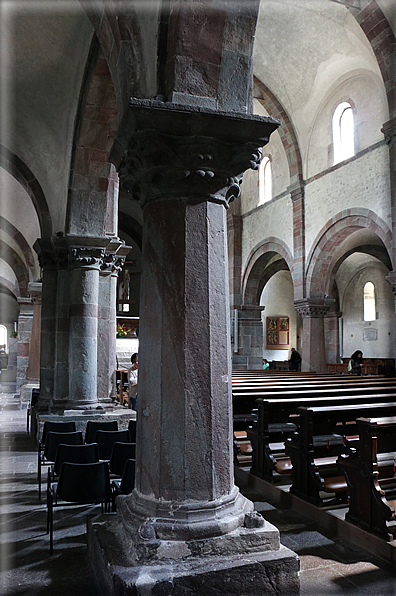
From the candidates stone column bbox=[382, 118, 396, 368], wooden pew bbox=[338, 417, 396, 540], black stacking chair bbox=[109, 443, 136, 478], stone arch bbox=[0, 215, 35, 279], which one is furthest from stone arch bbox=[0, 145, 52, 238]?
stone column bbox=[382, 118, 396, 368]

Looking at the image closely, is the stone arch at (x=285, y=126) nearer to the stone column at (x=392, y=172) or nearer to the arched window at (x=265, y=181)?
the arched window at (x=265, y=181)

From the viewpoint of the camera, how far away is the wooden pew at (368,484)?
12.4 ft

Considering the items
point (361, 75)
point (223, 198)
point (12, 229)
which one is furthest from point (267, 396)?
point (12, 229)

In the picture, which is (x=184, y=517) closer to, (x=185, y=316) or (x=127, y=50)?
(x=185, y=316)

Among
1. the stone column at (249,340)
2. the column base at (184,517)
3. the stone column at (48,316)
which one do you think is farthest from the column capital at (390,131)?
the column base at (184,517)

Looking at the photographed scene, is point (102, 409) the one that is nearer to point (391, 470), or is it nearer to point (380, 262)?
point (391, 470)

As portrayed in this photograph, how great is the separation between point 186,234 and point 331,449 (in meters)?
3.13

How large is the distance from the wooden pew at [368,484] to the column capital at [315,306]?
39.2 ft

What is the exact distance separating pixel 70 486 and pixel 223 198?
8.70 ft

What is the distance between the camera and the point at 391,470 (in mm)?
Answer: 4625

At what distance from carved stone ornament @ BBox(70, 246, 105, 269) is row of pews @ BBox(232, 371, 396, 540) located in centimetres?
329

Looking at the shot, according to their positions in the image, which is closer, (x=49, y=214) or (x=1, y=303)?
(x=49, y=214)

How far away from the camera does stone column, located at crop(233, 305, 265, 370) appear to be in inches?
773

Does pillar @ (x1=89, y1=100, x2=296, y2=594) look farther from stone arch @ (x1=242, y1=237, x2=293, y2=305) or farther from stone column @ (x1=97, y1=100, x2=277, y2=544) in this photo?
stone arch @ (x1=242, y1=237, x2=293, y2=305)
